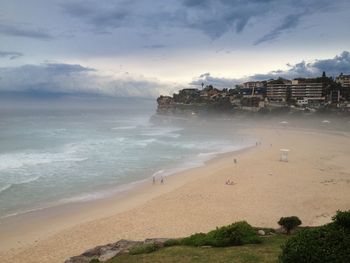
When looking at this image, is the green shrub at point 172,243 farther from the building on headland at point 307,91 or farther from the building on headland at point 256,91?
the building on headland at point 256,91

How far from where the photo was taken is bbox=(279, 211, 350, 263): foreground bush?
6695mm

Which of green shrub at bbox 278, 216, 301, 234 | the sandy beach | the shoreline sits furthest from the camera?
the shoreline

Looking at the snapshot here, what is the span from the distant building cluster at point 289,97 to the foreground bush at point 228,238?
312 ft

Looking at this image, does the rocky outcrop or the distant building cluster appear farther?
the distant building cluster

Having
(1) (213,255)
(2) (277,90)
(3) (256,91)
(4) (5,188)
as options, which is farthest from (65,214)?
(3) (256,91)

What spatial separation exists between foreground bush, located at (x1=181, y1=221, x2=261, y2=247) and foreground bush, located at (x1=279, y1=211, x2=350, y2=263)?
13.5 ft

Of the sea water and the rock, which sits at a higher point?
the rock

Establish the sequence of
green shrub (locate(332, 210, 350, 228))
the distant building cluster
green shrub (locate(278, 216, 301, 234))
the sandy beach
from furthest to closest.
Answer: the distant building cluster, the sandy beach, green shrub (locate(278, 216, 301, 234)), green shrub (locate(332, 210, 350, 228))

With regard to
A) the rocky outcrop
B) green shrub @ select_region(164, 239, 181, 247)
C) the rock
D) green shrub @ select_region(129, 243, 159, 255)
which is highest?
the rock

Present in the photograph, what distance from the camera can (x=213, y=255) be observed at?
10273 mm

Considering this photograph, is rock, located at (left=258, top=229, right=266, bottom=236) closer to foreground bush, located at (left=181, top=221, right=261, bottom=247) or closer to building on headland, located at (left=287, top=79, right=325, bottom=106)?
foreground bush, located at (left=181, top=221, right=261, bottom=247)

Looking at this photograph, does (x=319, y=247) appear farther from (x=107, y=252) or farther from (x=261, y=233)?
(x=107, y=252)

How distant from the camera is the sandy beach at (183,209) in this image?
17.3 meters

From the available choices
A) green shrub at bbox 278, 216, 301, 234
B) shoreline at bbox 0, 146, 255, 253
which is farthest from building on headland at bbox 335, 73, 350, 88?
green shrub at bbox 278, 216, 301, 234
